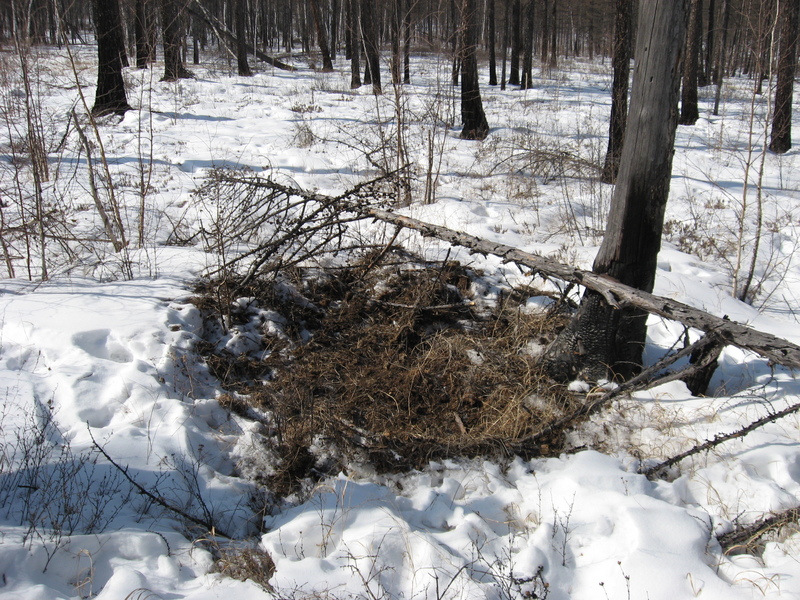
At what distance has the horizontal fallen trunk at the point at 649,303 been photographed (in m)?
2.83

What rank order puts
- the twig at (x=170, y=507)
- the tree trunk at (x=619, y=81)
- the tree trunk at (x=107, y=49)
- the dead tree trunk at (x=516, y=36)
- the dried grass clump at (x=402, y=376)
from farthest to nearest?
the dead tree trunk at (x=516, y=36) < the tree trunk at (x=107, y=49) < the tree trunk at (x=619, y=81) < the dried grass clump at (x=402, y=376) < the twig at (x=170, y=507)

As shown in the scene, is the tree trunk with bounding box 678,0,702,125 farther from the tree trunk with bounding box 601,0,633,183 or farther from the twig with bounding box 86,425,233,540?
the twig with bounding box 86,425,233,540

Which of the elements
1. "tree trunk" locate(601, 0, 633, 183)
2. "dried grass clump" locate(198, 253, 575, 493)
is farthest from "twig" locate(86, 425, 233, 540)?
"tree trunk" locate(601, 0, 633, 183)

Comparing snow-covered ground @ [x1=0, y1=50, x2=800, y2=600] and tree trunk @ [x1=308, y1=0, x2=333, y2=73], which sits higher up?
tree trunk @ [x1=308, y1=0, x2=333, y2=73]

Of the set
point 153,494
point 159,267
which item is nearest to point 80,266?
point 159,267

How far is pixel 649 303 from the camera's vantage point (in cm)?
336

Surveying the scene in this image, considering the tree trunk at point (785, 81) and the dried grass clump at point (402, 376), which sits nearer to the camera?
the dried grass clump at point (402, 376)

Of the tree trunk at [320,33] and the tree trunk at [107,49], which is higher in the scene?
the tree trunk at [320,33]

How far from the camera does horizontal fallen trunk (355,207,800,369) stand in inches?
111

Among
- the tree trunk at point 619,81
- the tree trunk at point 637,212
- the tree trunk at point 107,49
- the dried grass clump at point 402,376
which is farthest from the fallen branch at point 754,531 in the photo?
the tree trunk at point 107,49

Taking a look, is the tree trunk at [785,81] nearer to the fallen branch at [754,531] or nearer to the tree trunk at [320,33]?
the fallen branch at [754,531]

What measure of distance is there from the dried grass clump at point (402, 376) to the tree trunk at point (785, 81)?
356 inches

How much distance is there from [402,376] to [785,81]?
36.5 feet

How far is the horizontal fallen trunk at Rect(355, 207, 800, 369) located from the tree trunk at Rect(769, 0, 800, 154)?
9.07 m
